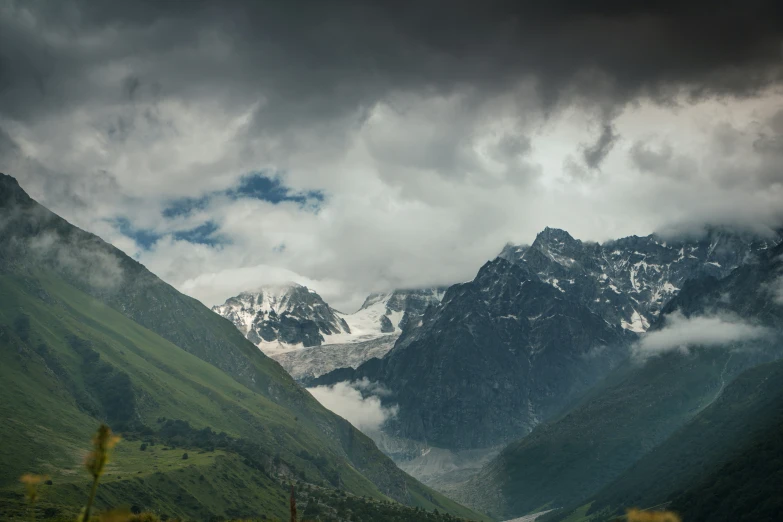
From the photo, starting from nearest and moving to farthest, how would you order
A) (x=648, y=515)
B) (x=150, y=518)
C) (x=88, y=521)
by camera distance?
(x=648, y=515) < (x=88, y=521) < (x=150, y=518)

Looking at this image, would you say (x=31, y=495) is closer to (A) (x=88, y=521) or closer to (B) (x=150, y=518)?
(A) (x=88, y=521)

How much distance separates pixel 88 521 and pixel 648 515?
28118mm

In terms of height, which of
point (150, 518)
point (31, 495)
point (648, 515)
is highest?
point (648, 515)

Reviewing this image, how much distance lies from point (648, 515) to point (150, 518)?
452 feet

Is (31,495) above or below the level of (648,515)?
below

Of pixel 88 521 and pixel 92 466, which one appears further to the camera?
pixel 88 521

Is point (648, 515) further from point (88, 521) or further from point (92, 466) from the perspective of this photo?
point (88, 521)

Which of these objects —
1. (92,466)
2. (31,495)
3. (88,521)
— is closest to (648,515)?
(92,466)

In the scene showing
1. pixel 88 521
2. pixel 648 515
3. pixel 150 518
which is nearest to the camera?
pixel 648 515

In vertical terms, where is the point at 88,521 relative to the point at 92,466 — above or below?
below

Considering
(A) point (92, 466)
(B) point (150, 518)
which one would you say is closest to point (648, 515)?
(A) point (92, 466)

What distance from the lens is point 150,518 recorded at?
148375 mm

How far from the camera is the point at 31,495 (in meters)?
A: 38.3

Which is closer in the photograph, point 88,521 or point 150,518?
point 88,521
